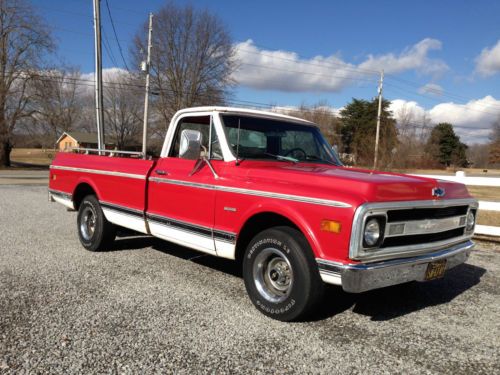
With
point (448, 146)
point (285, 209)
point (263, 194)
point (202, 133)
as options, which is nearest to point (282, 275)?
point (285, 209)

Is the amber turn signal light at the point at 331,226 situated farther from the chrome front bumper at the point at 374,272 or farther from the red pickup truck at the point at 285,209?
the chrome front bumper at the point at 374,272

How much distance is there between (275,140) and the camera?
4.80 m

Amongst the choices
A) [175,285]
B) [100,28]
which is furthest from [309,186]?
[100,28]

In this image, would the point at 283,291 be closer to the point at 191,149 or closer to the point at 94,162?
the point at 191,149

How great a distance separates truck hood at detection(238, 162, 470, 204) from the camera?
329cm

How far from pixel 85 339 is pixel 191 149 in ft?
7.14

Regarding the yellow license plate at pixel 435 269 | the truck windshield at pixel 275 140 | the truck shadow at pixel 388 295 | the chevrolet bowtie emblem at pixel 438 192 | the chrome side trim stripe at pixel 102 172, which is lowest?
the truck shadow at pixel 388 295

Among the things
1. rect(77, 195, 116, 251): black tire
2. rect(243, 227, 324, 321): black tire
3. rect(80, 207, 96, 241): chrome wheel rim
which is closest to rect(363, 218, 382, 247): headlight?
rect(243, 227, 324, 321): black tire

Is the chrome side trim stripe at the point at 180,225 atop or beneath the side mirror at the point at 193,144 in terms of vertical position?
beneath

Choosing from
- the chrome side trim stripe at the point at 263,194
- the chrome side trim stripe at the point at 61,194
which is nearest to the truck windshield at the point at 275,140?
the chrome side trim stripe at the point at 263,194

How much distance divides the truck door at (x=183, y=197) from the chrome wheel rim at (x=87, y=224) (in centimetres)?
161

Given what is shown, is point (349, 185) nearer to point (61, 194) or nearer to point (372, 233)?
point (372, 233)

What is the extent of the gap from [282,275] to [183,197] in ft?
4.93

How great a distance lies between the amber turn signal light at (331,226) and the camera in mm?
3215
